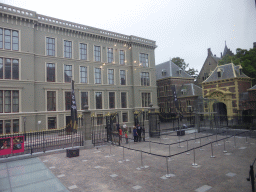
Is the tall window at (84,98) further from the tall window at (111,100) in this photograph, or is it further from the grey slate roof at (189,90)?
the grey slate roof at (189,90)

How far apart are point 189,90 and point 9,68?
117ft

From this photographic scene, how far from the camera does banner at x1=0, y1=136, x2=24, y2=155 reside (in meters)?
11.1

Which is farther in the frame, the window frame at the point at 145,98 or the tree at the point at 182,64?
the tree at the point at 182,64

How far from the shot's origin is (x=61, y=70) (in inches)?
1049

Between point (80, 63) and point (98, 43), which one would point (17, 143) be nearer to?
point (80, 63)

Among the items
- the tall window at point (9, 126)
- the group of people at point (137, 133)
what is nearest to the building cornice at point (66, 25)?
the tall window at point (9, 126)

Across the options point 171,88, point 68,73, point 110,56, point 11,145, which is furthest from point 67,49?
point 171,88

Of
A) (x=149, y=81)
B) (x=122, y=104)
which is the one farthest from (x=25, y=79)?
(x=149, y=81)

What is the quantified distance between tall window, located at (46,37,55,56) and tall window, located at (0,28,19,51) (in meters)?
3.94

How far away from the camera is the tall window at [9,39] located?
2197cm

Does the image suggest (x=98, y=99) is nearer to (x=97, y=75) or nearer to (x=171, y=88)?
(x=97, y=75)

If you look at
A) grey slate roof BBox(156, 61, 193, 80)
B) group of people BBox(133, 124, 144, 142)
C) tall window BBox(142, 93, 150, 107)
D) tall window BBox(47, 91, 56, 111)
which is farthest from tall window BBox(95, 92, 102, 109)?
grey slate roof BBox(156, 61, 193, 80)

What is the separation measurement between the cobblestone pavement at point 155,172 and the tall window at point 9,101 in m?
14.2

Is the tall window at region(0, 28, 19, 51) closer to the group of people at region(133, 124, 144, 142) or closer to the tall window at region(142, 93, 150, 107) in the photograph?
the group of people at region(133, 124, 144, 142)
